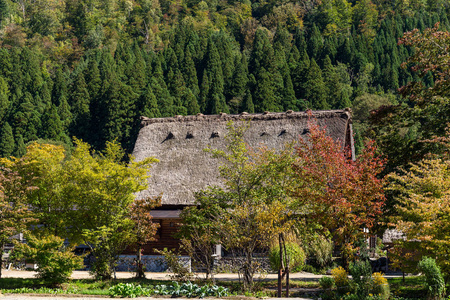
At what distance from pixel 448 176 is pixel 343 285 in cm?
472

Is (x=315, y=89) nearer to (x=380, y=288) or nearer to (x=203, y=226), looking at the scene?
(x=203, y=226)

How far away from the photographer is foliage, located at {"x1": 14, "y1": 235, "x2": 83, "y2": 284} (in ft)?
63.7

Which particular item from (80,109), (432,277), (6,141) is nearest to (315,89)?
(80,109)

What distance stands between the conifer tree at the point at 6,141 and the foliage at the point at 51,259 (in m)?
44.6

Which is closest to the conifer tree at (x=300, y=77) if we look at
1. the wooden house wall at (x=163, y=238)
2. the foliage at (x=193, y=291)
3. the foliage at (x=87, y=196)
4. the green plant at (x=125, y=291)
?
the wooden house wall at (x=163, y=238)

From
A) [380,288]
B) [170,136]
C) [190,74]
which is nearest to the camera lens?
[380,288]

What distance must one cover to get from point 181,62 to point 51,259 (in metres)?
67.8

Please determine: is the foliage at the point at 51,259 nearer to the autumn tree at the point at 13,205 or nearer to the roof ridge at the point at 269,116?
the autumn tree at the point at 13,205

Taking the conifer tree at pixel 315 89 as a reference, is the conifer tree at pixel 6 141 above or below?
below

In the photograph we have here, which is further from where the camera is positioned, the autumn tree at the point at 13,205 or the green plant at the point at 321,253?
the green plant at the point at 321,253

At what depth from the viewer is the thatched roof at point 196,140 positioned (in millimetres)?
28438

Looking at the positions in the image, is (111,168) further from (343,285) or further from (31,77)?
(31,77)

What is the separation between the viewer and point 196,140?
31.8m

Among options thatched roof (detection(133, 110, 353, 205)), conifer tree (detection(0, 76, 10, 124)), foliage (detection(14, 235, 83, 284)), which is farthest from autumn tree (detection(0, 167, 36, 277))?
conifer tree (detection(0, 76, 10, 124))
